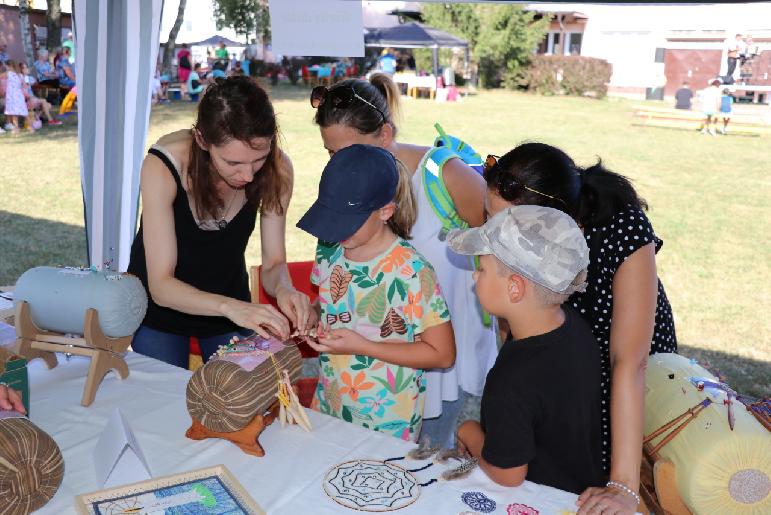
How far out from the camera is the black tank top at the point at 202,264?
223cm

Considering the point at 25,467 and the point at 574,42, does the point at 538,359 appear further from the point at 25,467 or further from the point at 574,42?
the point at 574,42

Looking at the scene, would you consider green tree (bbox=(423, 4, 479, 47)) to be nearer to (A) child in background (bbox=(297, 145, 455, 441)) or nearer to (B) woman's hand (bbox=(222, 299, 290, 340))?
(A) child in background (bbox=(297, 145, 455, 441))

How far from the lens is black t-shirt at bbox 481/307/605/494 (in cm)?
144

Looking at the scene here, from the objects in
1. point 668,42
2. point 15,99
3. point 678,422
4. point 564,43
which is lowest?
point 678,422

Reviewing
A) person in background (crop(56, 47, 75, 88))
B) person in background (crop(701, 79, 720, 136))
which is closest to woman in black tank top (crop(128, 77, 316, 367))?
person in background (crop(701, 79, 720, 136))

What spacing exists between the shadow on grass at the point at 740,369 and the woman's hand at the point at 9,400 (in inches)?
142

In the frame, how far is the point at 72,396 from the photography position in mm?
1891

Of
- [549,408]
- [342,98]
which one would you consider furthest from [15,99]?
[549,408]

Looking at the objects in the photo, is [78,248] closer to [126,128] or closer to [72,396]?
[126,128]

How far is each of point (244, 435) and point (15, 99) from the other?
42.7 feet

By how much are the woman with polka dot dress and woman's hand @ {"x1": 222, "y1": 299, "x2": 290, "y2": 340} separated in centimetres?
62

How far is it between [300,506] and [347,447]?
0.25 metres

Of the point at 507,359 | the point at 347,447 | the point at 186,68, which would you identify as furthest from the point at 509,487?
the point at 186,68

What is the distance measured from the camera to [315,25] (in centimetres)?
256
